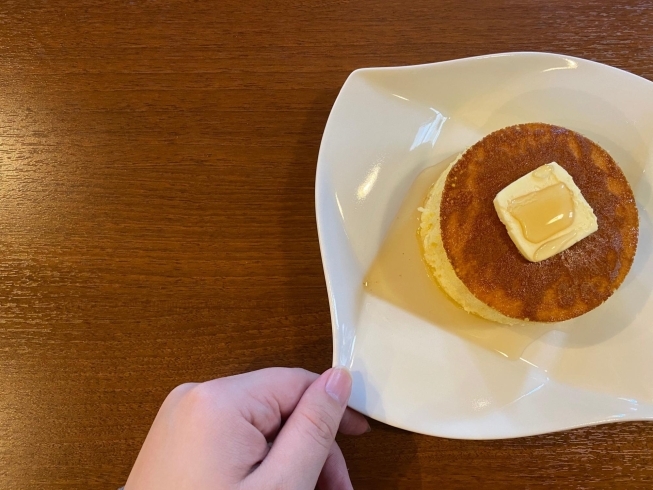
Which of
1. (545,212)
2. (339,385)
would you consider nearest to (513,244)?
(545,212)

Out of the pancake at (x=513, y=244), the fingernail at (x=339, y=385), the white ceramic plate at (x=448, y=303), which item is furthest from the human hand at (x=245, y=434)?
the pancake at (x=513, y=244)

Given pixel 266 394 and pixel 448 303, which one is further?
pixel 448 303

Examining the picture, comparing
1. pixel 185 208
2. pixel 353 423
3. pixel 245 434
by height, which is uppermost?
pixel 185 208

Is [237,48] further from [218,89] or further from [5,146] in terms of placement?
[5,146]

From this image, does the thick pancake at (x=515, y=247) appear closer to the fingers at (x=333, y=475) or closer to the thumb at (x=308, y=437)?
the thumb at (x=308, y=437)

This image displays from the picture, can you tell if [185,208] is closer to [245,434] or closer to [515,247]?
[245,434]

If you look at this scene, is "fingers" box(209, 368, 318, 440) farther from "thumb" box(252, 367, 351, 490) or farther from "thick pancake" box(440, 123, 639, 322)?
"thick pancake" box(440, 123, 639, 322)

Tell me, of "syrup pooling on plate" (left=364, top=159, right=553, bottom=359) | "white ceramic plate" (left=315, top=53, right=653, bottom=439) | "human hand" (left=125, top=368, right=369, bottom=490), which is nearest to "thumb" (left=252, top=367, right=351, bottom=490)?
"human hand" (left=125, top=368, right=369, bottom=490)
